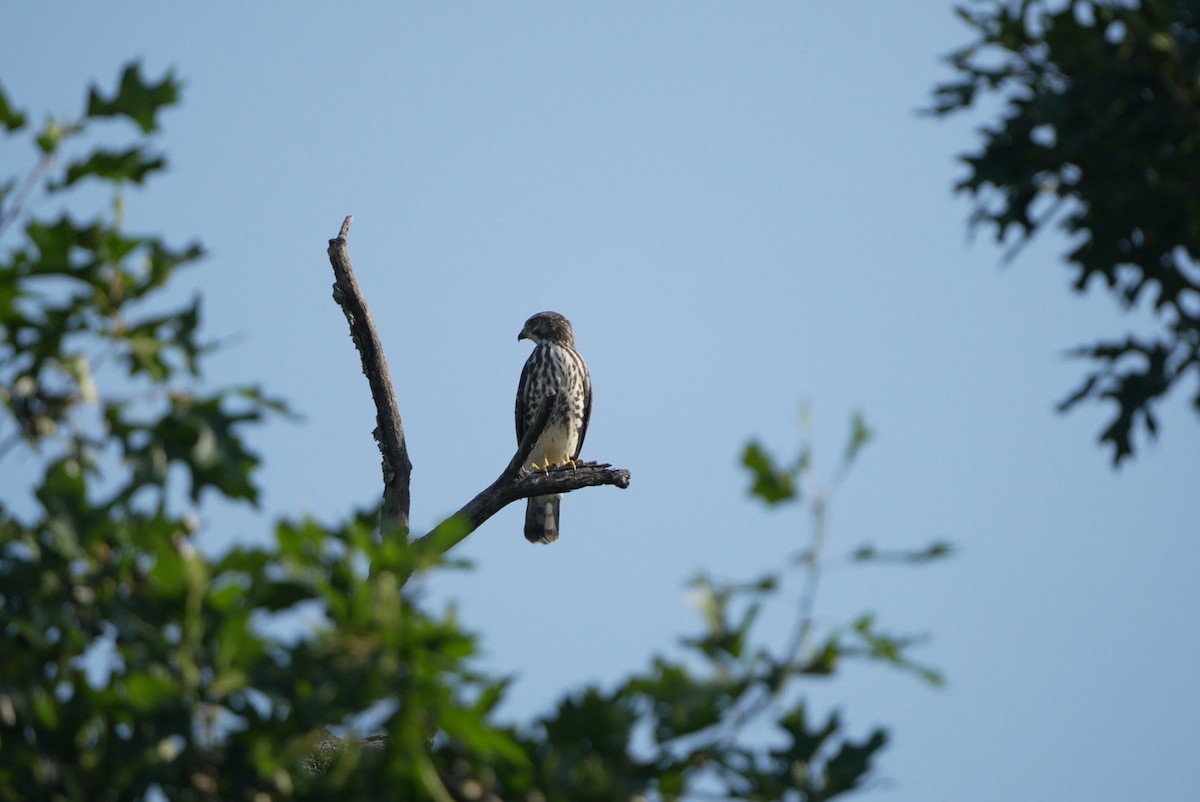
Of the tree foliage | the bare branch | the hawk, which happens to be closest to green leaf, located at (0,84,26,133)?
the tree foliage

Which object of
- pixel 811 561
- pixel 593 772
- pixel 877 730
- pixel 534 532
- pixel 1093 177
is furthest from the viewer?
pixel 534 532

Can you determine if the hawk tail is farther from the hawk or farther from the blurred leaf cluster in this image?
the blurred leaf cluster

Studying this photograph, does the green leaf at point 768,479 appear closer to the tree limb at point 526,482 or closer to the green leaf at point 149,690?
the green leaf at point 149,690

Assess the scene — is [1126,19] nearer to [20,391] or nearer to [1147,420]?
[1147,420]

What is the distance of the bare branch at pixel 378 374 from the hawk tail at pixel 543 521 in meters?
3.41

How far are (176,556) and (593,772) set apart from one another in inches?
34.9

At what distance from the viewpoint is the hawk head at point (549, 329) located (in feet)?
33.8

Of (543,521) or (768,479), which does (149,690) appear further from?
(543,521)

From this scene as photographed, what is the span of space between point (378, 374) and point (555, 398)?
2.75 m

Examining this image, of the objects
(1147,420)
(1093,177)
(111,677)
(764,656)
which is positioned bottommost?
(111,677)

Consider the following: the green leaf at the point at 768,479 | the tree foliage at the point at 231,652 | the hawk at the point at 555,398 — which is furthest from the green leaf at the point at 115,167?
the hawk at the point at 555,398

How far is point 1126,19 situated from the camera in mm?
2959

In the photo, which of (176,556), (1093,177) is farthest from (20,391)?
(1093,177)

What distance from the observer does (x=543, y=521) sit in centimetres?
1047
